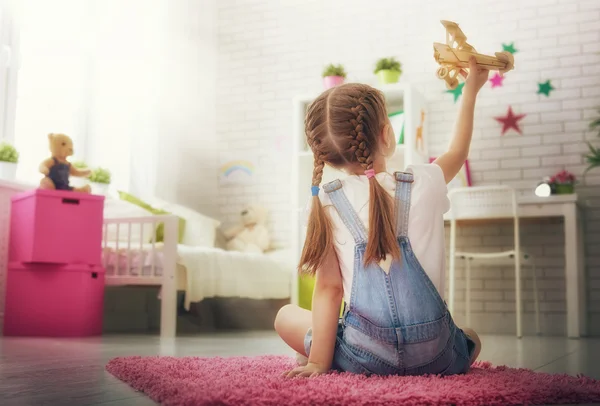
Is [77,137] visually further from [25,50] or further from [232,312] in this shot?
[232,312]

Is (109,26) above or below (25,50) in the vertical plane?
above

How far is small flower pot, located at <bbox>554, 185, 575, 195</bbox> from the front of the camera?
13.6 ft

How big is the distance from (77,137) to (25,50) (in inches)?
24.7

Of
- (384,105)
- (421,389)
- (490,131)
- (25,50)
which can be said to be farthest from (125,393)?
(490,131)

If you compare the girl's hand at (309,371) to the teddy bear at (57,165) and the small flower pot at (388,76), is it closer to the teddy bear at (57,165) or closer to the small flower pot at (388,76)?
the teddy bear at (57,165)

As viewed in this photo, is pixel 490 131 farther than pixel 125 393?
Yes

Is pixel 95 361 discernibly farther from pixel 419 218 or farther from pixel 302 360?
pixel 419 218

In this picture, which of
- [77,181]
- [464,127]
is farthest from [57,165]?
[464,127]

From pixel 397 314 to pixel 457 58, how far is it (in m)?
0.57

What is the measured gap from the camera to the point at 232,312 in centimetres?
501

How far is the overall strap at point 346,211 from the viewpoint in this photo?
1494mm

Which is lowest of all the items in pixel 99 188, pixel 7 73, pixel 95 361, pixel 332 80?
pixel 95 361

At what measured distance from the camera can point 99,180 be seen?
14.1 feet

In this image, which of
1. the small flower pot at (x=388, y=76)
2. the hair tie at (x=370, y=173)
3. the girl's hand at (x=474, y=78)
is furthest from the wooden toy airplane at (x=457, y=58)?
the small flower pot at (x=388, y=76)
